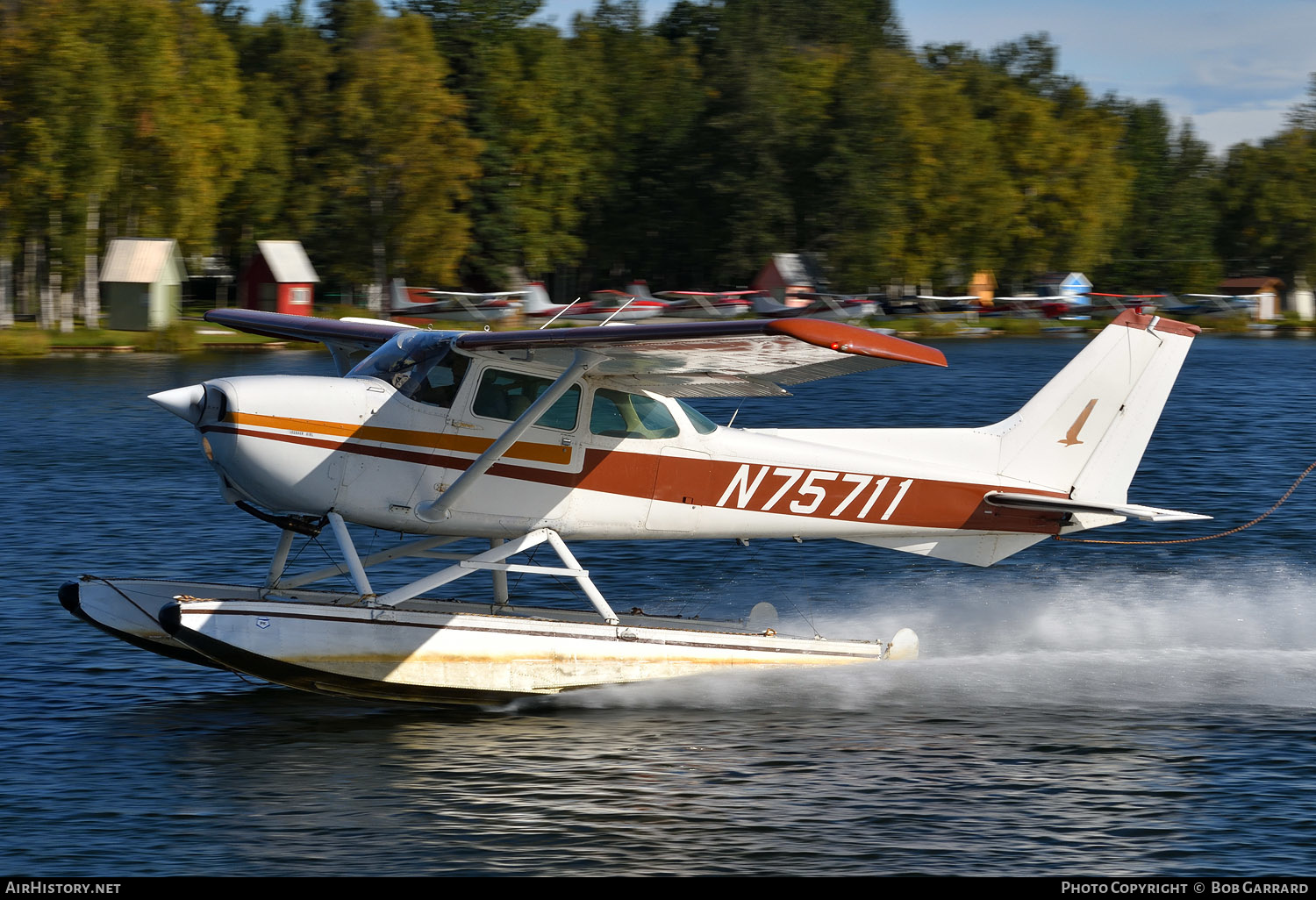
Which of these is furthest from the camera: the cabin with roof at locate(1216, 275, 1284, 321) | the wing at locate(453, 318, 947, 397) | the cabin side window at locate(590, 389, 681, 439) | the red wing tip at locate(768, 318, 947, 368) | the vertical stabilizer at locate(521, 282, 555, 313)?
the cabin with roof at locate(1216, 275, 1284, 321)

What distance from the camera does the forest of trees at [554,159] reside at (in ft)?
161

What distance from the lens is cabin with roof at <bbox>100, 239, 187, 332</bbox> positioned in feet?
157

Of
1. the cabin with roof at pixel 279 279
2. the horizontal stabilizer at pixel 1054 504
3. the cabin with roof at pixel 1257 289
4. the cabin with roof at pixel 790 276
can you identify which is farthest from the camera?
the cabin with roof at pixel 1257 289

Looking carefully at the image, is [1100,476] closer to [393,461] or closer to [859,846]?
[859,846]

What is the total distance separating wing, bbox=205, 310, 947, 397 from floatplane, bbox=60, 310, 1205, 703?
0.10 feet

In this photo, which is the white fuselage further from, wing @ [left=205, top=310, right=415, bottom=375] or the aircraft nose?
wing @ [left=205, top=310, right=415, bottom=375]

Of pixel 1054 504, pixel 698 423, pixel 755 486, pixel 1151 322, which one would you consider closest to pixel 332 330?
pixel 698 423

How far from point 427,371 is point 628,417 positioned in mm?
1463

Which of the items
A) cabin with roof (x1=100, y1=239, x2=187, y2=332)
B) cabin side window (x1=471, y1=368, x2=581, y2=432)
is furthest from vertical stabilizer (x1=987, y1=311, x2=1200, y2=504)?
cabin with roof (x1=100, y1=239, x2=187, y2=332)

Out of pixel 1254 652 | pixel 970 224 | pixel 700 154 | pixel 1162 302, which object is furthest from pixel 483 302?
pixel 1254 652

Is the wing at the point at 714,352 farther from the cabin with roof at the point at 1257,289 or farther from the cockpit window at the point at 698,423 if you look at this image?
the cabin with roof at the point at 1257,289

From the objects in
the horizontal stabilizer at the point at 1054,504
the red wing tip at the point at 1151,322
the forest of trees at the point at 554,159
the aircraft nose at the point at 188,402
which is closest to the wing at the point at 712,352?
the aircraft nose at the point at 188,402

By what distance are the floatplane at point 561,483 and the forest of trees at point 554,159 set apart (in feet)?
141

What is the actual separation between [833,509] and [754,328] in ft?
9.56
